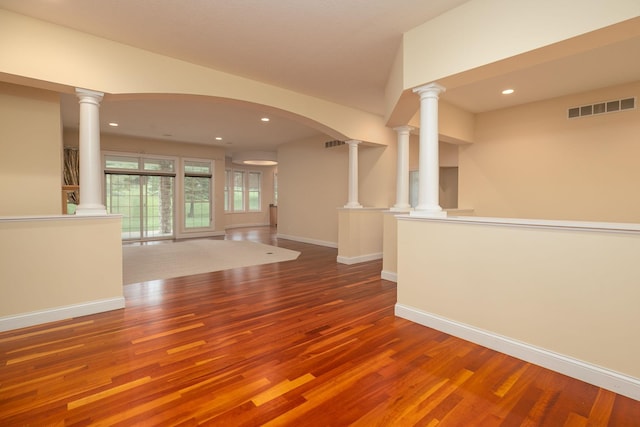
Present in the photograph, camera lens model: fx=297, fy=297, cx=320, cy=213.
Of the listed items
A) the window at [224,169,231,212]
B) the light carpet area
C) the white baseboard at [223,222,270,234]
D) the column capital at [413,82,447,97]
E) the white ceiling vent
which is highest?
the white ceiling vent

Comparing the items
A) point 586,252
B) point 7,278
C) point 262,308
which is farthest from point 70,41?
point 586,252

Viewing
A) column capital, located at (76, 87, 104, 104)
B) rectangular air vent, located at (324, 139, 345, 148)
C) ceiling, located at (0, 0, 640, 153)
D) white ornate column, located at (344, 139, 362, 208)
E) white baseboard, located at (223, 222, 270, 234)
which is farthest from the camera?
white baseboard, located at (223, 222, 270, 234)

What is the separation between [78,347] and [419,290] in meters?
A: 3.01

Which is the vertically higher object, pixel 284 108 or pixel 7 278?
pixel 284 108

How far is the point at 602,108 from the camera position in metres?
4.24

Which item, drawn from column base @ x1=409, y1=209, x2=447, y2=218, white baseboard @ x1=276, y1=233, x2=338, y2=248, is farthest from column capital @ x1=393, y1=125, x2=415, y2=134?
white baseboard @ x1=276, y1=233, x2=338, y2=248

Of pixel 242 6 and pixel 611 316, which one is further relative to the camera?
pixel 242 6

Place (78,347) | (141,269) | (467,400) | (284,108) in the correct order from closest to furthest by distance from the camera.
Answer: (467,400) → (78,347) → (284,108) → (141,269)

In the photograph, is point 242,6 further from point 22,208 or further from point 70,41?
point 22,208

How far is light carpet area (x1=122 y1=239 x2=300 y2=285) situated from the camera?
4.80m

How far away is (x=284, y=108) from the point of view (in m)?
4.54

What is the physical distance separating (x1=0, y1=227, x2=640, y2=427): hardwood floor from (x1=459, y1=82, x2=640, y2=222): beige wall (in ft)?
11.5

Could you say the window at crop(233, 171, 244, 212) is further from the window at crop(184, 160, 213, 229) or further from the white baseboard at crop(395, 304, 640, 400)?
the white baseboard at crop(395, 304, 640, 400)

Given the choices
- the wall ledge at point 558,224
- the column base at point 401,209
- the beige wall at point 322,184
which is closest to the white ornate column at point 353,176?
the beige wall at point 322,184
